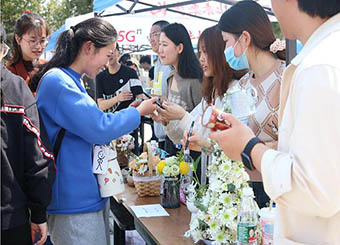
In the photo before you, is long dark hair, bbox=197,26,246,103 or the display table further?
long dark hair, bbox=197,26,246,103

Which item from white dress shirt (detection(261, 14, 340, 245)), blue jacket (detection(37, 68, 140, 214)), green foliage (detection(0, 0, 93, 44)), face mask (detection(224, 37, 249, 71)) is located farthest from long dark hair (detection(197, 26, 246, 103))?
green foliage (detection(0, 0, 93, 44))

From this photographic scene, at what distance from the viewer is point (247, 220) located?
4.87 ft

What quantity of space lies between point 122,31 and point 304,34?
5305 mm

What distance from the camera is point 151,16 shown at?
5910 millimetres

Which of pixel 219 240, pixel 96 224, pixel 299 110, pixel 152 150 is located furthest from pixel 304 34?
pixel 152 150

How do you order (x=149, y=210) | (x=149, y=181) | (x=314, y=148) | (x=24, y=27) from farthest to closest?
(x=24, y=27)
(x=149, y=181)
(x=149, y=210)
(x=314, y=148)

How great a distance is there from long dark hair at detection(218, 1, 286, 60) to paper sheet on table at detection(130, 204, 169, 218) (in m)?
1.07

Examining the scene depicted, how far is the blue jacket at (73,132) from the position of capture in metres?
1.94

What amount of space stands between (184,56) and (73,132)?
1575mm

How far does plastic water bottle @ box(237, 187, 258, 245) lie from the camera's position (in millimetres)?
1438

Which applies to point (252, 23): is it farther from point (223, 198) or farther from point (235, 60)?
point (223, 198)

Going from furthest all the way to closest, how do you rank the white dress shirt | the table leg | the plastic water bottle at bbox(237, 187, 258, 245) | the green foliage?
1. the green foliage
2. the table leg
3. the plastic water bottle at bbox(237, 187, 258, 245)
4. the white dress shirt

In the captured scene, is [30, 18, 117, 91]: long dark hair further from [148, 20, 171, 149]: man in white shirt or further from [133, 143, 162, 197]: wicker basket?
[148, 20, 171, 149]: man in white shirt

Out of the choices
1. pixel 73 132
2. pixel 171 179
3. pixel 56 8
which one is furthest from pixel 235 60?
pixel 56 8
